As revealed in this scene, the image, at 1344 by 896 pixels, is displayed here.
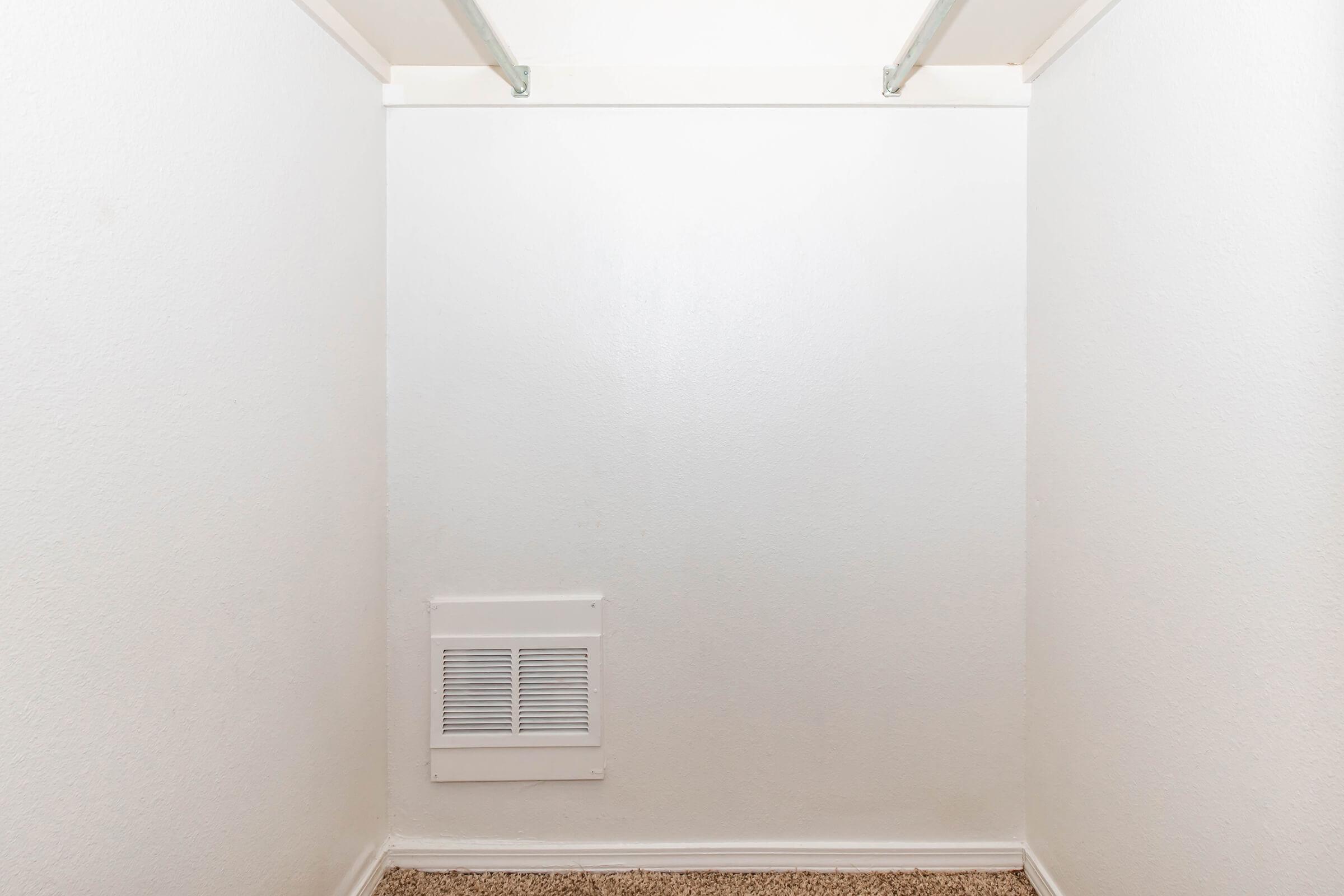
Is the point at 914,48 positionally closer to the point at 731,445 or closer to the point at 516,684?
the point at 731,445

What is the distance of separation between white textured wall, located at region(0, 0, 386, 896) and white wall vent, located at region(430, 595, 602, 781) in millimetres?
228

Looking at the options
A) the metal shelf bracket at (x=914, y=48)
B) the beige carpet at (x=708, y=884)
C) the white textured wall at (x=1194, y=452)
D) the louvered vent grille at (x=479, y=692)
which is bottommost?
the beige carpet at (x=708, y=884)

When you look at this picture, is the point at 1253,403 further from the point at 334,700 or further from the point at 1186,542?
the point at 334,700

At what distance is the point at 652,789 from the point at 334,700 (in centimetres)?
86

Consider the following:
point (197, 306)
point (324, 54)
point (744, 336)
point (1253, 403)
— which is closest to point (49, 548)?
point (197, 306)

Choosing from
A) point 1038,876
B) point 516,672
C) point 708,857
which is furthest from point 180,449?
point 1038,876

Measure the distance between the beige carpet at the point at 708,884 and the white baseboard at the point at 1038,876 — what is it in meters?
0.03

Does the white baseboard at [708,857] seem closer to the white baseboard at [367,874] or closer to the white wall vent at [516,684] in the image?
the white baseboard at [367,874]

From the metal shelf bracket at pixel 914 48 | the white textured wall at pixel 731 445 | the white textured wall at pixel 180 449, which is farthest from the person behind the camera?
the white textured wall at pixel 731 445

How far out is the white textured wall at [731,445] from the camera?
178 centimetres

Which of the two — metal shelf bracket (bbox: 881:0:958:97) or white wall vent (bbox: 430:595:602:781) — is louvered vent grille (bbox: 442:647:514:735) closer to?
white wall vent (bbox: 430:595:602:781)

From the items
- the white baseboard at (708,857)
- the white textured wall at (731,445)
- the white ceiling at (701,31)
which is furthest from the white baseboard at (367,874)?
the white ceiling at (701,31)

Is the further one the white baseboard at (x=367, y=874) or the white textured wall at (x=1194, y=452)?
the white baseboard at (x=367, y=874)

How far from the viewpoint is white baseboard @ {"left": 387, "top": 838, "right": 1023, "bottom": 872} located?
1800 millimetres
